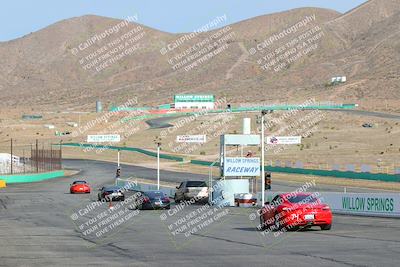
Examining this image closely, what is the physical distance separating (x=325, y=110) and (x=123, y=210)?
360 feet

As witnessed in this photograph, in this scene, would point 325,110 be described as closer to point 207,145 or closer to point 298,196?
point 207,145

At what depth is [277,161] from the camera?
10731 centimetres

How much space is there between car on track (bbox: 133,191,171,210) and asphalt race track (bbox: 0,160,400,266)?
196 inches

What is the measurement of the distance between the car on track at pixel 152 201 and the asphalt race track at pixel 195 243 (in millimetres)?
4969

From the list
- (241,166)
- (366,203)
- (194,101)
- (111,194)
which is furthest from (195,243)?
(194,101)

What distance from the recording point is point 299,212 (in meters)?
29.4

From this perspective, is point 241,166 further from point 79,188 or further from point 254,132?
point 254,132

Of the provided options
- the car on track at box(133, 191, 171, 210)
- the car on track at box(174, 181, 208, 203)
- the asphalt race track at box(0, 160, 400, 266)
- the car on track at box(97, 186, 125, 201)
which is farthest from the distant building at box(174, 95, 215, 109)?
the asphalt race track at box(0, 160, 400, 266)

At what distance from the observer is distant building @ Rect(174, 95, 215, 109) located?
18125 cm

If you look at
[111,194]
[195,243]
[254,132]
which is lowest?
[111,194]

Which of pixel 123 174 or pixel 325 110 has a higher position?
pixel 325 110

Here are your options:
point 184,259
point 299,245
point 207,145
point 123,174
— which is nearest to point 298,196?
point 299,245

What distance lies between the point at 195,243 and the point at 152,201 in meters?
23.3

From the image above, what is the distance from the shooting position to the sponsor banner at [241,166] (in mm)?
55031
